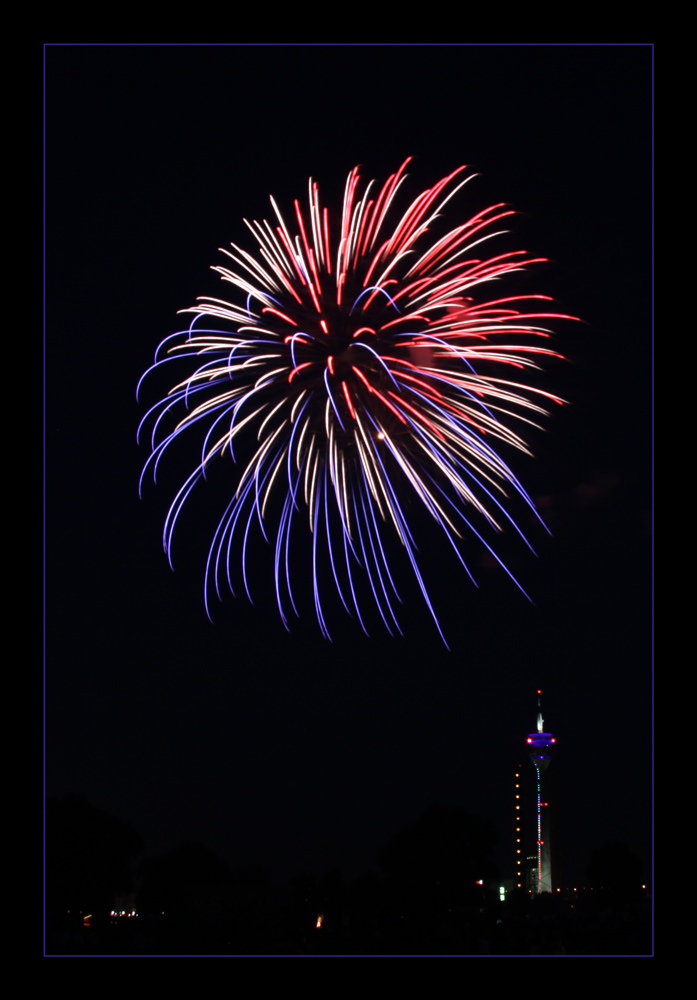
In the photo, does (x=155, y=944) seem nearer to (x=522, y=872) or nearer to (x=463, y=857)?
(x=463, y=857)

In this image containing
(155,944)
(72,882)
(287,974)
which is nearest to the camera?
(287,974)

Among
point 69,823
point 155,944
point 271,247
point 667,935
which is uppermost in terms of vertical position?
point 271,247

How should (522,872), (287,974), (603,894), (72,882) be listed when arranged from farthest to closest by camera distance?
(522,872)
(603,894)
(72,882)
(287,974)

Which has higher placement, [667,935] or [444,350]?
[444,350]

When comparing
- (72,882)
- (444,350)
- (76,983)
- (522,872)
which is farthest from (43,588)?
(522,872)

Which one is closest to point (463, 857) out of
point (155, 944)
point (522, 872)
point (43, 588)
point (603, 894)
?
point (603, 894)

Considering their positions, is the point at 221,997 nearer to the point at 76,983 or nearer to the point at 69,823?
the point at 76,983

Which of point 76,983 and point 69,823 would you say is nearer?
Answer: point 76,983
